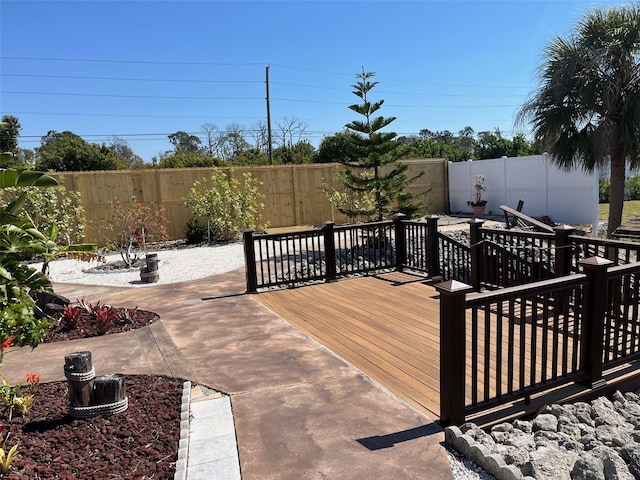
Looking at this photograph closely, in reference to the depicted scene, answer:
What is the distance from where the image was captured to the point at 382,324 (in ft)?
15.4

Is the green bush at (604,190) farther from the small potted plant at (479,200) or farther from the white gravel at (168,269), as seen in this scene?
the white gravel at (168,269)

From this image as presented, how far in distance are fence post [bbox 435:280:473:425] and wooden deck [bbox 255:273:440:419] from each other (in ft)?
0.74

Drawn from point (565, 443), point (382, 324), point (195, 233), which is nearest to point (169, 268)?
point (195, 233)

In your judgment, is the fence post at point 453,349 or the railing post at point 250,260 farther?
the railing post at point 250,260

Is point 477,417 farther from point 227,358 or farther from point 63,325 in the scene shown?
point 63,325

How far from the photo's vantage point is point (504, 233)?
5.30 meters

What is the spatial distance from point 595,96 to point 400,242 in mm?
4933

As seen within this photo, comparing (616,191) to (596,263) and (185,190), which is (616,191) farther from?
(185,190)

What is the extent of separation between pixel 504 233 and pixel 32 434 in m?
4.86

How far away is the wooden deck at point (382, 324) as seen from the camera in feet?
11.1

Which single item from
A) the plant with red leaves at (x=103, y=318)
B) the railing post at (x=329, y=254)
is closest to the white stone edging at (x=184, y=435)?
the plant with red leaves at (x=103, y=318)

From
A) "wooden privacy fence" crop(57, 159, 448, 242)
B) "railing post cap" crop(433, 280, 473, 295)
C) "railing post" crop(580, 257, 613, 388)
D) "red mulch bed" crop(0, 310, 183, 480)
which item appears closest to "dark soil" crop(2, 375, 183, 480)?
"red mulch bed" crop(0, 310, 183, 480)

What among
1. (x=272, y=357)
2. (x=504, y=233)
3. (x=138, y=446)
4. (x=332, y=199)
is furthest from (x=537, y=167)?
(x=138, y=446)

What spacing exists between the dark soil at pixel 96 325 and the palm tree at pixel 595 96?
8328 millimetres
